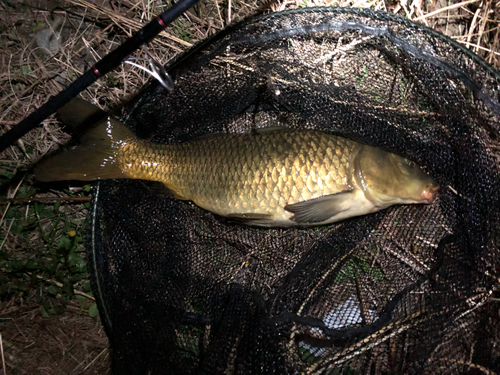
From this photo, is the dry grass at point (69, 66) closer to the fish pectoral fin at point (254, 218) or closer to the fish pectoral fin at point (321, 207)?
the fish pectoral fin at point (254, 218)

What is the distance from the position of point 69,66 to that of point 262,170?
1.34 metres

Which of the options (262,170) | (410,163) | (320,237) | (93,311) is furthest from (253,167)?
(93,311)

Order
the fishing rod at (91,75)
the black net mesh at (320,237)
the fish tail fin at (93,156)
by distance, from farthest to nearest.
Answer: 1. the fish tail fin at (93,156)
2. the black net mesh at (320,237)
3. the fishing rod at (91,75)

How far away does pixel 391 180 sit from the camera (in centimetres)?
145

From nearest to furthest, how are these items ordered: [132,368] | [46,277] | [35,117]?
[35,117] < [132,368] < [46,277]

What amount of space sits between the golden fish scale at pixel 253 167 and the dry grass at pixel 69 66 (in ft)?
1.90

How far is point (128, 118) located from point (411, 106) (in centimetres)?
143

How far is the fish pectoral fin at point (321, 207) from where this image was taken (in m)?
1.43

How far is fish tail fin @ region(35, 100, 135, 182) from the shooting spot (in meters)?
1.56

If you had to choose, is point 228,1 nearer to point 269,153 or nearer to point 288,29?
point 288,29

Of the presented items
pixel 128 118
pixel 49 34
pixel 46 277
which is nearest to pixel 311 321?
pixel 128 118

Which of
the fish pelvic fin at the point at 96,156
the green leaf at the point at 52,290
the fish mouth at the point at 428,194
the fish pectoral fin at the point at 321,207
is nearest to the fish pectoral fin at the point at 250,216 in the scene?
the fish pectoral fin at the point at 321,207

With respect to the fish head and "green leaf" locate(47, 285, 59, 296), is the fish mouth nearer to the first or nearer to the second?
the fish head

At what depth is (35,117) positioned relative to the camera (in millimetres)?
1175
